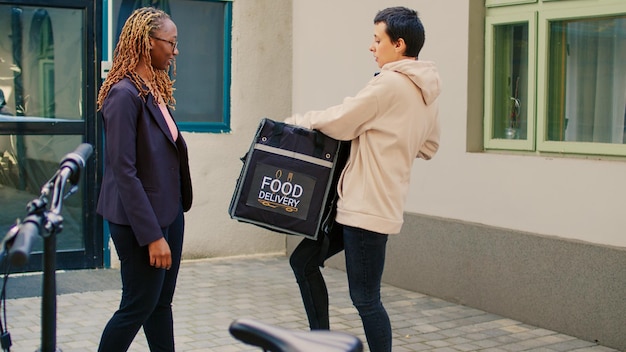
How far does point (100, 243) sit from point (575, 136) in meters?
4.20

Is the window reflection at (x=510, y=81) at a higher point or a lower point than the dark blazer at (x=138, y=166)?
higher

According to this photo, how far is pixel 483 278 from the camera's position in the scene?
668 cm

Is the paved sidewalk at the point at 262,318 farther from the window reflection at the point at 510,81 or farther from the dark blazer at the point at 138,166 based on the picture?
the dark blazer at the point at 138,166

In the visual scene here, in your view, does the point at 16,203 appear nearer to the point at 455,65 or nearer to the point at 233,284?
the point at 233,284

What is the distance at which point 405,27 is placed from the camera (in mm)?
4441

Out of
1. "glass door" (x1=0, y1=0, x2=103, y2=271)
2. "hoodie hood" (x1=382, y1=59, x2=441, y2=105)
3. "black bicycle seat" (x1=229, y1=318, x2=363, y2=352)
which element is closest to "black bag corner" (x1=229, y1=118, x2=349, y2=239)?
"hoodie hood" (x1=382, y1=59, x2=441, y2=105)

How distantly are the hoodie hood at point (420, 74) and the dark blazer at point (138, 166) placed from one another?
116cm

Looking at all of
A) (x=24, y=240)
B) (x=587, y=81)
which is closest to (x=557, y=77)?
(x=587, y=81)

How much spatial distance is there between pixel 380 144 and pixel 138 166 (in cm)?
118

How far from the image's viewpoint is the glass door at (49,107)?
7.59 meters

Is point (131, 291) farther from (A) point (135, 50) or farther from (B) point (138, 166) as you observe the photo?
(A) point (135, 50)

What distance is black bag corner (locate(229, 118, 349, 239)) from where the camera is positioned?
15.3ft

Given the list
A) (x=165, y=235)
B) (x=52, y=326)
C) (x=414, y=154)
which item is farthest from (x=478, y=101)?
(x=52, y=326)

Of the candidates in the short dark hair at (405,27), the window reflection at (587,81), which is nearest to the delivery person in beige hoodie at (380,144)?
the short dark hair at (405,27)
